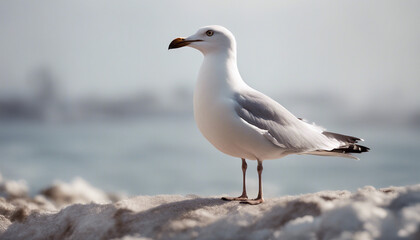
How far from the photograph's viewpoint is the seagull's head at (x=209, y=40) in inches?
151

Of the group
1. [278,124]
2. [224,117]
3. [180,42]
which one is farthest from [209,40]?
[278,124]

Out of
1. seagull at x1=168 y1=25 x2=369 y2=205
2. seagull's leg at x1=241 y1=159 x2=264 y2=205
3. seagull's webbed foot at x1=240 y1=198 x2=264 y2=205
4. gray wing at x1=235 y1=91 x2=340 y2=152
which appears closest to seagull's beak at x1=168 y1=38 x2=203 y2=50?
seagull at x1=168 y1=25 x2=369 y2=205

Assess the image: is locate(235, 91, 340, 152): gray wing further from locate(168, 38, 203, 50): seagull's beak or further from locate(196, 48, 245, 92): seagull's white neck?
locate(168, 38, 203, 50): seagull's beak

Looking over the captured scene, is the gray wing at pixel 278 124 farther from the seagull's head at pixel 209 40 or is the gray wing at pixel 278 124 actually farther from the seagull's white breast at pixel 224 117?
the seagull's head at pixel 209 40

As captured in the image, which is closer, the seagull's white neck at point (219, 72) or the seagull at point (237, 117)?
the seagull at point (237, 117)

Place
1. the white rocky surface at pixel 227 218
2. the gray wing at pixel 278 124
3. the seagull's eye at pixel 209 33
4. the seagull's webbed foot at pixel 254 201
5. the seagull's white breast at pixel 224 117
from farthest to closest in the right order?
the seagull's eye at pixel 209 33 → the gray wing at pixel 278 124 → the seagull's white breast at pixel 224 117 → the seagull's webbed foot at pixel 254 201 → the white rocky surface at pixel 227 218

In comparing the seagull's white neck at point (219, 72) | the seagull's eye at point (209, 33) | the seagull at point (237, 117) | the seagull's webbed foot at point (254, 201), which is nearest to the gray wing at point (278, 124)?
the seagull at point (237, 117)

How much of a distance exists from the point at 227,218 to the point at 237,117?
913mm

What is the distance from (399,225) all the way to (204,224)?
1046 millimetres

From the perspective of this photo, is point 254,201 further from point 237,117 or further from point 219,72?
point 219,72

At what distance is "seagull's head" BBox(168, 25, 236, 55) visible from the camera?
384cm

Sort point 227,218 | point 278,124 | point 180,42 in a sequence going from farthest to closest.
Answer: point 180,42
point 278,124
point 227,218

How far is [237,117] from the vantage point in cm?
352

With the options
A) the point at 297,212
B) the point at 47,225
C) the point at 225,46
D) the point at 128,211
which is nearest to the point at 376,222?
the point at 297,212
